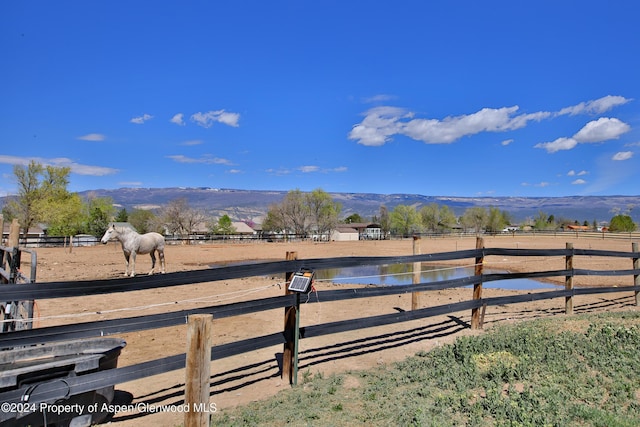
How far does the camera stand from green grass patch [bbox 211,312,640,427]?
10.8 feet

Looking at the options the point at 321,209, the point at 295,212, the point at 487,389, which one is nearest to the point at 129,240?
the point at 487,389

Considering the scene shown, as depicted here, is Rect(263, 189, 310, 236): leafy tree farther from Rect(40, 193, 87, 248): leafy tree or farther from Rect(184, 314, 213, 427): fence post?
Rect(184, 314, 213, 427): fence post

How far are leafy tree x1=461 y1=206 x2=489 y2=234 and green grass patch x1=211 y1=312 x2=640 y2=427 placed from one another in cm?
10163

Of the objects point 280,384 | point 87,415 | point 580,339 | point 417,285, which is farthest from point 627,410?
point 87,415

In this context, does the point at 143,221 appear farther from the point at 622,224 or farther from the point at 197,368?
the point at 622,224

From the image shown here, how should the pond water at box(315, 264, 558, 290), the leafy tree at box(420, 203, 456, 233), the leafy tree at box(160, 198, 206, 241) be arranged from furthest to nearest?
1. the leafy tree at box(420, 203, 456, 233)
2. the leafy tree at box(160, 198, 206, 241)
3. the pond water at box(315, 264, 558, 290)

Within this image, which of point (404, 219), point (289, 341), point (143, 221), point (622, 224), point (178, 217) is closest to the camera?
point (289, 341)

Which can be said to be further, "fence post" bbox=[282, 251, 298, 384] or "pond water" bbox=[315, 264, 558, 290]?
"pond water" bbox=[315, 264, 558, 290]

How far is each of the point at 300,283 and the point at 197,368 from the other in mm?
1651

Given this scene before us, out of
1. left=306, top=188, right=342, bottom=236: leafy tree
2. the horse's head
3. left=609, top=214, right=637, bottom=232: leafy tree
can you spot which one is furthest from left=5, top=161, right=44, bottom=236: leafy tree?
left=609, top=214, right=637, bottom=232: leafy tree

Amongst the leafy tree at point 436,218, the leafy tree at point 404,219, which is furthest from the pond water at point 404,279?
the leafy tree at point 436,218

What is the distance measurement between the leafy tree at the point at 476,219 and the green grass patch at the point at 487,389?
333ft

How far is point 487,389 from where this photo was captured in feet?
12.3

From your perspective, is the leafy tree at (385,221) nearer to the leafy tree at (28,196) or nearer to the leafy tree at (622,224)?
the leafy tree at (622,224)
